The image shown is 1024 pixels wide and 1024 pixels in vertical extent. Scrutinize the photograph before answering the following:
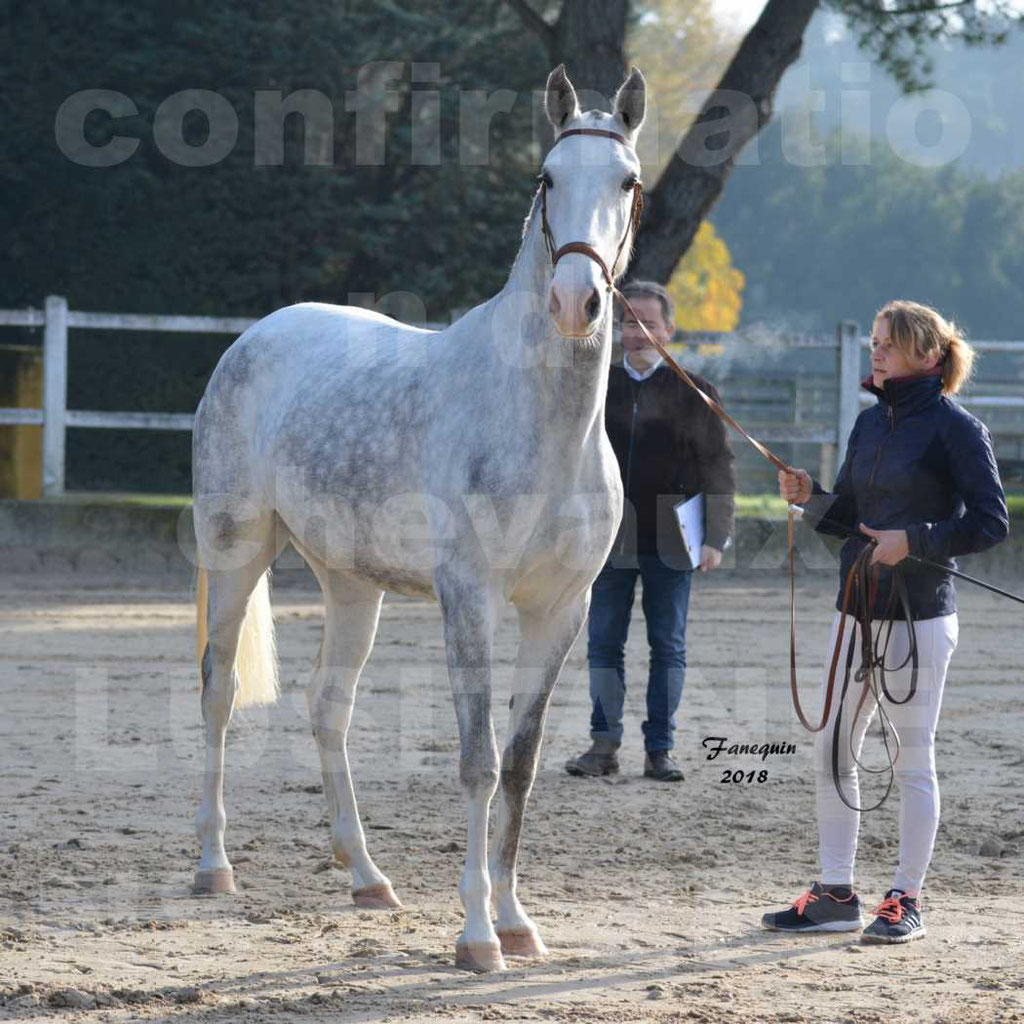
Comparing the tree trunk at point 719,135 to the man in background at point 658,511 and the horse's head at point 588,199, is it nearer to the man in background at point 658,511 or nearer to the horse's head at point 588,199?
the man in background at point 658,511

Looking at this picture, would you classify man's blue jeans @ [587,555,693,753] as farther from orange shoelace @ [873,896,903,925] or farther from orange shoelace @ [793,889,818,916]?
orange shoelace @ [873,896,903,925]

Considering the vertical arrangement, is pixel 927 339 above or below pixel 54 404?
above

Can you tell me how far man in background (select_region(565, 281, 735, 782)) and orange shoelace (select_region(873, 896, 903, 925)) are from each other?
2.10 metres

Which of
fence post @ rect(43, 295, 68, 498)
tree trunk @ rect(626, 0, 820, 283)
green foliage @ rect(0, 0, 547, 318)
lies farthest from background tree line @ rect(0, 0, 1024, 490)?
fence post @ rect(43, 295, 68, 498)

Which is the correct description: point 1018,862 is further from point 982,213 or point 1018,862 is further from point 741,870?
point 982,213

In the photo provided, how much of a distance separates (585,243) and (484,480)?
0.72 meters

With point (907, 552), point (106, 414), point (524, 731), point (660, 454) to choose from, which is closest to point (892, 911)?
point (907, 552)

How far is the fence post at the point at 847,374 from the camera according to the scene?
1330 cm

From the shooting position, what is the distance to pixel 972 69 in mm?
136125

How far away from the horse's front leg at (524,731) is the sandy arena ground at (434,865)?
0.60 ft

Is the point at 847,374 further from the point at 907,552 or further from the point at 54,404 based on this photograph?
the point at 907,552

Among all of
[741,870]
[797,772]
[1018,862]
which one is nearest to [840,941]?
[741,870]

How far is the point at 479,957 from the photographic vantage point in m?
4.20

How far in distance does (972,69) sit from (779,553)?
133m
